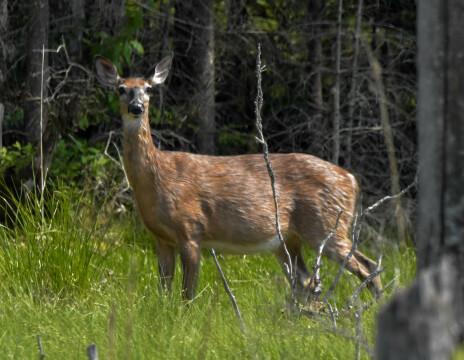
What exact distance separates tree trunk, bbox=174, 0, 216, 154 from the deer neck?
10.2 ft

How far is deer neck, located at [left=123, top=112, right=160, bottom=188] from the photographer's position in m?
7.70

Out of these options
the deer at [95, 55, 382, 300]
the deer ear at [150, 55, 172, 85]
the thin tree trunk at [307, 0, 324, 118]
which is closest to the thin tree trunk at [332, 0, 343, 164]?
the thin tree trunk at [307, 0, 324, 118]

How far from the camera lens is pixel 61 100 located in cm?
1050

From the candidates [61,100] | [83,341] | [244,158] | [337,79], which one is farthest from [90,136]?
[83,341]

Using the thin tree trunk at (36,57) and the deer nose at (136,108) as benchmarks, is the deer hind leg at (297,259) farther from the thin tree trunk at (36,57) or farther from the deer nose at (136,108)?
the thin tree trunk at (36,57)

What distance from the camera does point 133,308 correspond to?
5.15 meters

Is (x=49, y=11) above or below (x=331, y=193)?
above

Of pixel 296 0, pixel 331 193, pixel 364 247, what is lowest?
pixel 364 247

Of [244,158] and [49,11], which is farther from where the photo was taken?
[49,11]

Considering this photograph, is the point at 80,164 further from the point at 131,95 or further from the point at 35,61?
the point at 131,95

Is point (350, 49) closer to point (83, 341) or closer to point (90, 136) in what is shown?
point (90, 136)

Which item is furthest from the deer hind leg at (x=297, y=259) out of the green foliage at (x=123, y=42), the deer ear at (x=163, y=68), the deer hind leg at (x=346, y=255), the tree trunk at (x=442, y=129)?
the tree trunk at (x=442, y=129)

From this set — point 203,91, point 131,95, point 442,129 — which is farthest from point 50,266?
point 203,91

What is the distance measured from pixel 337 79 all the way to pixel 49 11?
2.92m
